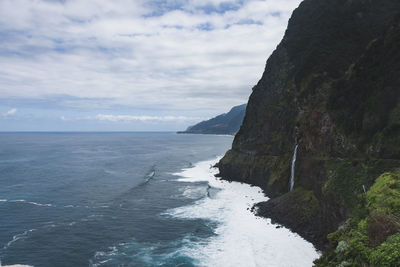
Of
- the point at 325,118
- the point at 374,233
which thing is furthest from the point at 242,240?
the point at 325,118

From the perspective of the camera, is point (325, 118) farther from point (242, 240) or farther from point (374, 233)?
point (374, 233)

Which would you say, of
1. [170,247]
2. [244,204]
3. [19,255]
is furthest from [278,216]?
[19,255]

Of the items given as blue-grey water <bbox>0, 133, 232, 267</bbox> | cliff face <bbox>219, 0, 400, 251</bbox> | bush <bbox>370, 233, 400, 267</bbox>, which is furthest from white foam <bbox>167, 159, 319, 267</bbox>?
bush <bbox>370, 233, 400, 267</bbox>

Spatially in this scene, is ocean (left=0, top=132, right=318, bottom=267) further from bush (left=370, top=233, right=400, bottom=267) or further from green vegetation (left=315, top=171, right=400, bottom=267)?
bush (left=370, top=233, right=400, bottom=267)

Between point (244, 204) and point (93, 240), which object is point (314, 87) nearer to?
point (244, 204)

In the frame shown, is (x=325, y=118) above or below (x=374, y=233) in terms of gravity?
above

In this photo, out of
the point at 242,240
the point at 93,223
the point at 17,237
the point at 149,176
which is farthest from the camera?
the point at 149,176
